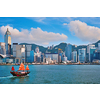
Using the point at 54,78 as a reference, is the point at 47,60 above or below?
above

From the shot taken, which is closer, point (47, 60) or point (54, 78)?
point (54, 78)

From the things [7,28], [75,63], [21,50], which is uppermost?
[7,28]

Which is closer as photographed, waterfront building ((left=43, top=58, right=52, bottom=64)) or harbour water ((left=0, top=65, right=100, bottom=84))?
harbour water ((left=0, top=65, right=100, bottom=84))

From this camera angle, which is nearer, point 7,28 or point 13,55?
point 7,28

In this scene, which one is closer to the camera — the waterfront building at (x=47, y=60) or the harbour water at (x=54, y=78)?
the harbour water at (x=54, y=78)
